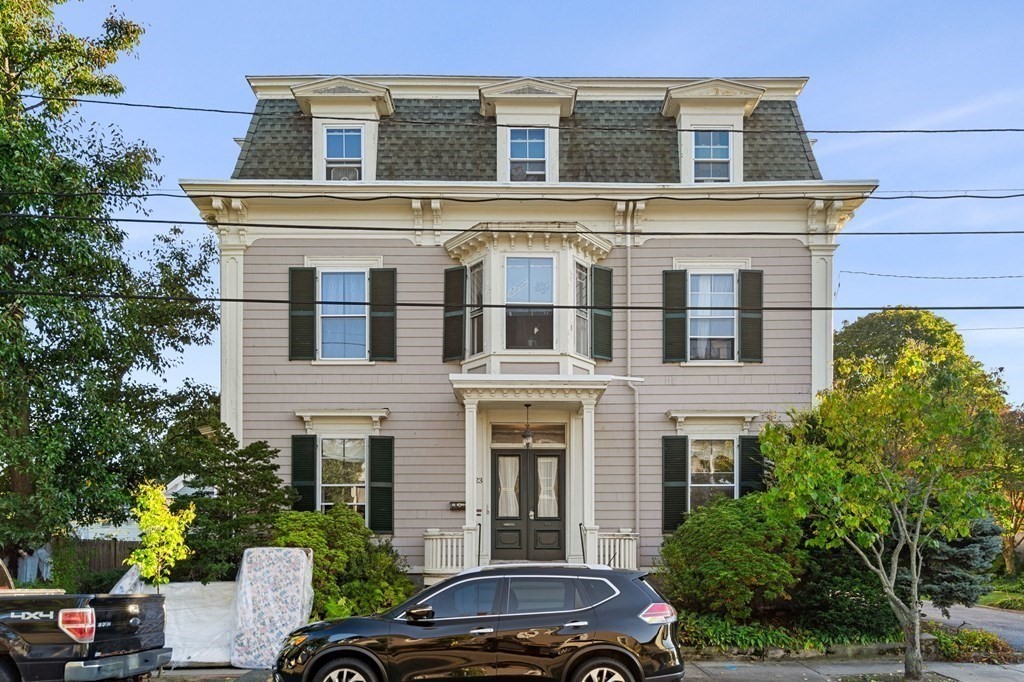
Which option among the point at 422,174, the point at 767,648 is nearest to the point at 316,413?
the point at 422,174

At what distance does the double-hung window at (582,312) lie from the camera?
17.1m

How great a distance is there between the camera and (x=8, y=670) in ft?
28.9

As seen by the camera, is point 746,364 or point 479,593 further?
point 746,364

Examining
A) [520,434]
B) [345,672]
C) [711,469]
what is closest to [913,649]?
[711,469]

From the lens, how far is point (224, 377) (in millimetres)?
17188

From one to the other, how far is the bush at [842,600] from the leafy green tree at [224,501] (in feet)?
26.9

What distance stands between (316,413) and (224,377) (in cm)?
186

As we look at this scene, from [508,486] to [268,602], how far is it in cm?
571

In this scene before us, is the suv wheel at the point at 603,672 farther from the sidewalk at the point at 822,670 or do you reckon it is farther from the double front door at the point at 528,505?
the double front door at the point at 528,505

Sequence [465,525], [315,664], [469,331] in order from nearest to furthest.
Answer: [315,664] < [465,525] < [469,331]

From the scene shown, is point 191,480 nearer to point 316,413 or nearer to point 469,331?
point 316,413

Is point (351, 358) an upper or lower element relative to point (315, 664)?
upper

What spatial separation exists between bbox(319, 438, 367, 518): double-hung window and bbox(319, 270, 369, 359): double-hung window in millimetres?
1666

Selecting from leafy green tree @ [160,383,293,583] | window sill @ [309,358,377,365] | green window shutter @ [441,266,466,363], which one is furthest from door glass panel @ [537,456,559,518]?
leafy green tree @ [160,383,293,583]
